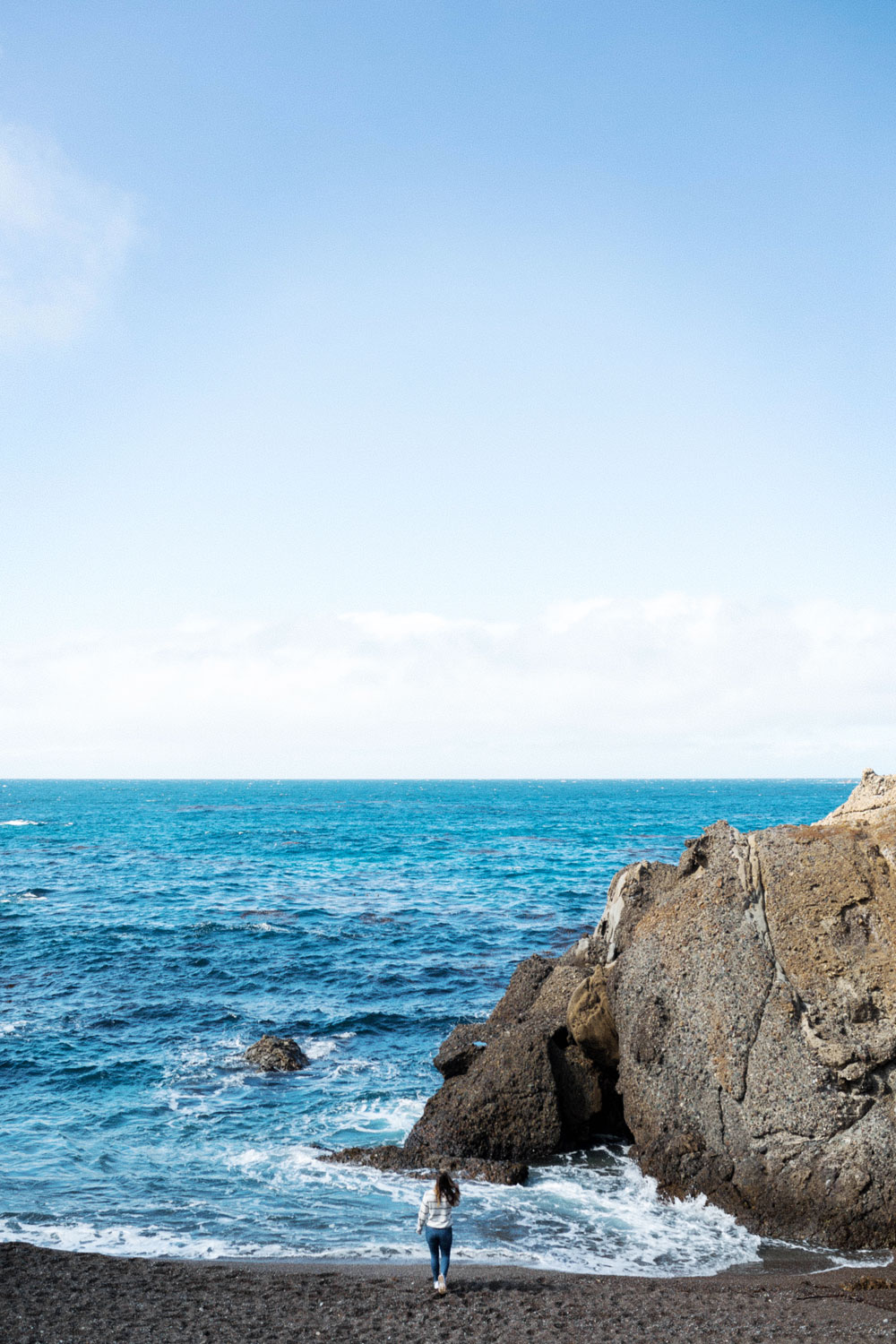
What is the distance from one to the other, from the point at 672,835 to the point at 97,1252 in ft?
257

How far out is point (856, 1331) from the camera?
11562 mm

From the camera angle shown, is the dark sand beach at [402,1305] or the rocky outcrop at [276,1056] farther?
the rocky outcrop at [276,1056]

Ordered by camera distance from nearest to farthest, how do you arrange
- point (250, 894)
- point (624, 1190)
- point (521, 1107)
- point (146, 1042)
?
1. point (624, 1190)
2. point (521, 1107)
3. point (146, 1042)
4. point (250, 894)

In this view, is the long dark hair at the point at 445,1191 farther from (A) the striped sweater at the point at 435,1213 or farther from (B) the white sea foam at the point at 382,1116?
(B) the white sea foam at the point at 382,1116

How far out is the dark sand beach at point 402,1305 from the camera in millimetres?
11539

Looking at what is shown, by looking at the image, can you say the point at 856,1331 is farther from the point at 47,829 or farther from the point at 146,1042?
the point at 47,829

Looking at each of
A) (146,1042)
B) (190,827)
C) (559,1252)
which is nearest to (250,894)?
(146,1042)

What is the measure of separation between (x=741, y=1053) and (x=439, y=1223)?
6159mm

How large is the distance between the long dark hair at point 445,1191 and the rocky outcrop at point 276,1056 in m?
11.7

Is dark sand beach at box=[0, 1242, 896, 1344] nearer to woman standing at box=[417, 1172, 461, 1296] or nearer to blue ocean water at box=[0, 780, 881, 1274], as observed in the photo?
woman standing at box=[417, 1172, 461, 1296]

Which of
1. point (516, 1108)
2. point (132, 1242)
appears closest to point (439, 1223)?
point (516, 1108)

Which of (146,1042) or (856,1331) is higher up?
(856,1331)

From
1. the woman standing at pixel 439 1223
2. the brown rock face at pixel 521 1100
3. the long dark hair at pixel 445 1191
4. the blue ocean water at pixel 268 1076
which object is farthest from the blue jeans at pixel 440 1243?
the brown rock face at pixel 521 1100

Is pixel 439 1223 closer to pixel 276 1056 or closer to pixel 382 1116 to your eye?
pixel 382 1116
